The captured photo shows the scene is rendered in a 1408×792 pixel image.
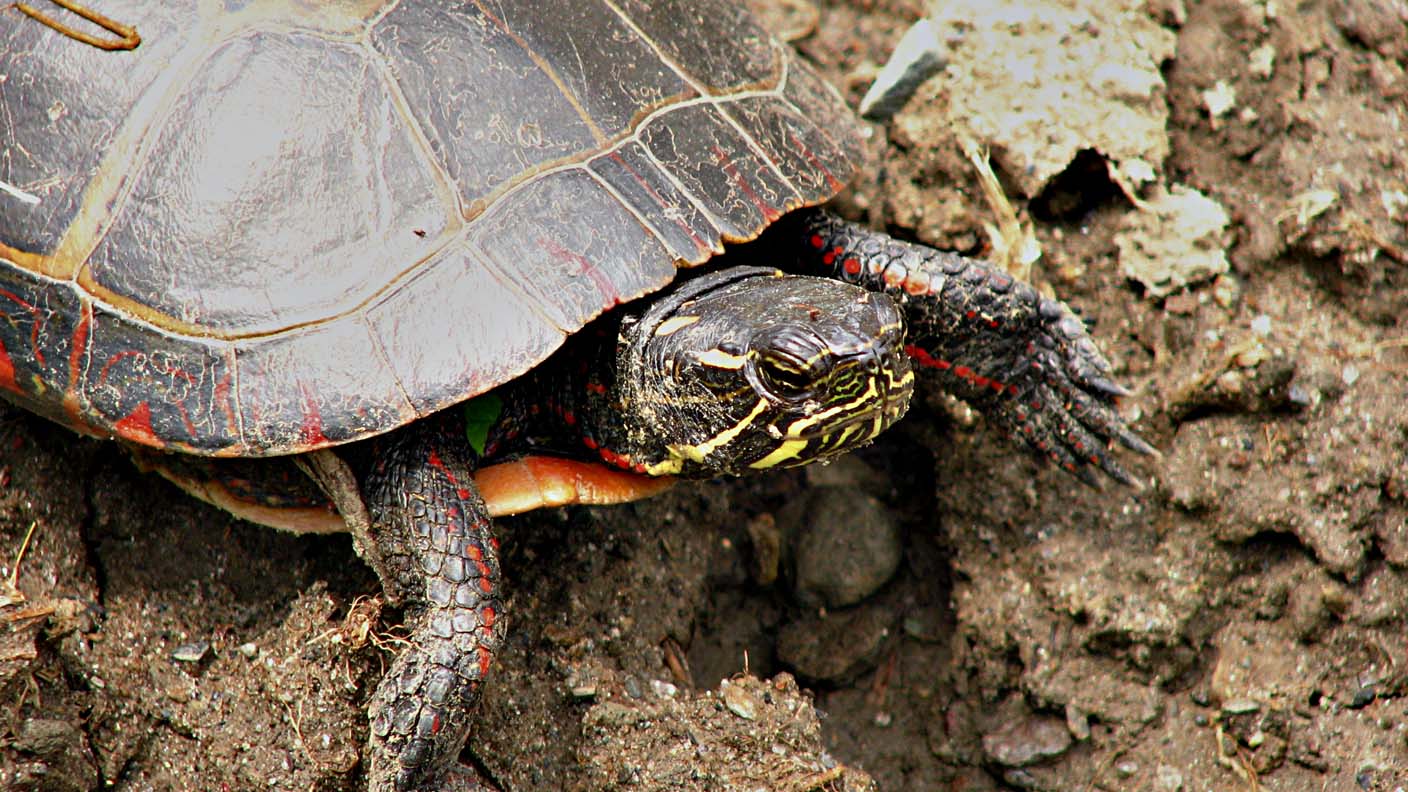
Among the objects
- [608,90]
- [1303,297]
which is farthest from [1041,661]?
[608,90]

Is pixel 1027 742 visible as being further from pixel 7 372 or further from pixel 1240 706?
pixel 7 372

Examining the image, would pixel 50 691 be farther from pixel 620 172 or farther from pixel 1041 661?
pixel 1041 661

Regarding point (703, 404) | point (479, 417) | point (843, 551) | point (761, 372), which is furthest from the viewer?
point (843, 551)

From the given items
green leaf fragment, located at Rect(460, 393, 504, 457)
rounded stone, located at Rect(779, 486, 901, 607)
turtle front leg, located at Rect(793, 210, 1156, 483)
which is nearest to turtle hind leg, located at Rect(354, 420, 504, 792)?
green leaf fragment, located at Rect(460, 393, 504, 457)

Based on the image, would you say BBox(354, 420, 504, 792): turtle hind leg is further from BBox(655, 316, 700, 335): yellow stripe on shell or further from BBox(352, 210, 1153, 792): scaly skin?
BBox(655, 316, 700, 335): yellow stripe on shell

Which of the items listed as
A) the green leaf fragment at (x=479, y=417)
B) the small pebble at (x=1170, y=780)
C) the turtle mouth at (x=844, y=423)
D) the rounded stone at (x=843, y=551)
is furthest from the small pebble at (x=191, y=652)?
the small pebble at (x=1170, y=780)

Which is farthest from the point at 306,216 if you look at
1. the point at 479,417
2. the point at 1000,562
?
the point at 1000,562
